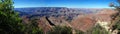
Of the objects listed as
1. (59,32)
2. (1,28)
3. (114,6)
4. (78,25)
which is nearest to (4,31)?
(1,28)

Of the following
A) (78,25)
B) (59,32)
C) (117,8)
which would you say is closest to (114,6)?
(117,8)

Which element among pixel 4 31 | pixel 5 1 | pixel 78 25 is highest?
pixel 5 1

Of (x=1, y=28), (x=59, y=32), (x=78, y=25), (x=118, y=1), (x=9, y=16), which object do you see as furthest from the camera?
(x=78, y=25)

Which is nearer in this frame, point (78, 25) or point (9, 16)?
point (9, 16)

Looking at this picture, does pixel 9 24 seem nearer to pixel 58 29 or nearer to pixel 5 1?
pixel 5 1

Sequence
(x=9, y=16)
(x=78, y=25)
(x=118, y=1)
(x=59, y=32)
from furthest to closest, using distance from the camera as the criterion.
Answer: (x=78, y=25), (x=59, y=32), (x=118, y=1), (x=9, y=16)

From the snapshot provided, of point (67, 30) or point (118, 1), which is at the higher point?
point (118, 1)

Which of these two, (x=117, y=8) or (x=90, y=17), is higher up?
(x=117, y=8)

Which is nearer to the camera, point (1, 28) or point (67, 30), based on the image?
point (1, 28)

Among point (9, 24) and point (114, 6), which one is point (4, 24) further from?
point (114, 6)
